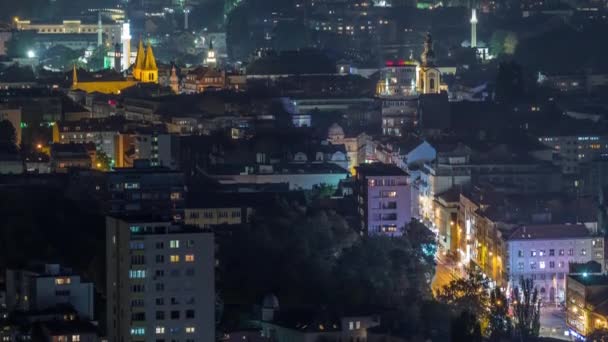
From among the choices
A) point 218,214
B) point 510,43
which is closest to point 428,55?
point 510,43

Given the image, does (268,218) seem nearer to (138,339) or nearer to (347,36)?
(138,339)

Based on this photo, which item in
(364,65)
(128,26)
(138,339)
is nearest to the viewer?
(138,339)

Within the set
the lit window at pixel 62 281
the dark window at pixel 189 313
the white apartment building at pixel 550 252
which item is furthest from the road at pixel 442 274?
the dark window at pixel 189 313

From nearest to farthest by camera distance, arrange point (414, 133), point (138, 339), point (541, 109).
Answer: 1. point (138, 339)
2. point (414, 133)
3. point (541, 109)

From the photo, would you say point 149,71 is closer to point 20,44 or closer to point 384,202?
point 20,44

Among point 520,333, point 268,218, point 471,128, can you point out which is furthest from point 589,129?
point 520,333

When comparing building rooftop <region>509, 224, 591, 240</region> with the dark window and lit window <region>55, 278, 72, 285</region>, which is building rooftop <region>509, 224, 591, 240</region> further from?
the dark window

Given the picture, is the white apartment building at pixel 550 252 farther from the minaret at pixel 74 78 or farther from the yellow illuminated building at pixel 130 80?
the minaret at pixel 74 78

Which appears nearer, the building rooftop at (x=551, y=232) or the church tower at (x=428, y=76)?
the building rooftop at (x=551, y=232)

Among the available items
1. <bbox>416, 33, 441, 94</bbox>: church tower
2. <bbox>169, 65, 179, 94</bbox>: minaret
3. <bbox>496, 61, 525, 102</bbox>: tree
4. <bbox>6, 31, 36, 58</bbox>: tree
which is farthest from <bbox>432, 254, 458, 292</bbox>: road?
<bbox>6, 31, 36, 58</bbox>: tree
